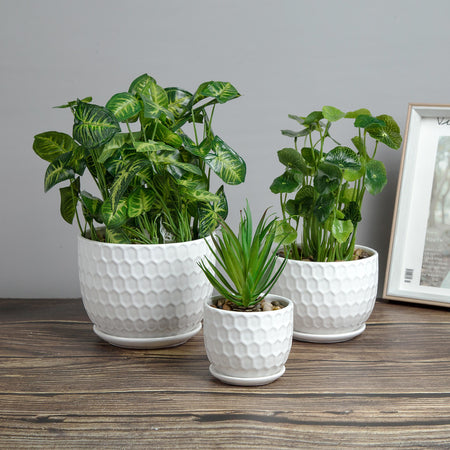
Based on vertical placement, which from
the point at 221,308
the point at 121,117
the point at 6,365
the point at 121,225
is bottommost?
the point at 6,365

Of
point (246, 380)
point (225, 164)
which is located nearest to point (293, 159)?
point (225, 164)

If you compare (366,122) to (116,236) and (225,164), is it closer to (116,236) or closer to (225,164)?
(225,164)

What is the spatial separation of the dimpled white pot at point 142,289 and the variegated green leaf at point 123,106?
0.68 feet

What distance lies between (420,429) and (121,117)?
0.59 metres

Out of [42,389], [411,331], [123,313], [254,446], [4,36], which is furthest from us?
[4,36]

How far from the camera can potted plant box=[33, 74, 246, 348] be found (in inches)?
35.5

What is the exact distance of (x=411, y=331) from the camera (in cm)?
110

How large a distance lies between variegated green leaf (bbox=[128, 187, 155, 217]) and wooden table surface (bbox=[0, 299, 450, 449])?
0.25 m

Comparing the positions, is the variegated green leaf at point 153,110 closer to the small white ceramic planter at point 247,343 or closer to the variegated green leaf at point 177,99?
the variegated green leaf at point 177,99

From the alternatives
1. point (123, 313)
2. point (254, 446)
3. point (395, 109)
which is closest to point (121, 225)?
point (123, 313)

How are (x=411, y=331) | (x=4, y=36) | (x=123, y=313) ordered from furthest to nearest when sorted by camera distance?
(x=4, y=36)
(x=411, y=331)
(x=123, y=313)

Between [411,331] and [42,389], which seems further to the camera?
[411,331]

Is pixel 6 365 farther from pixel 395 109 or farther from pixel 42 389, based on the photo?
pixel 395 109

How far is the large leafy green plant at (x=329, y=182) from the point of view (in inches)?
37.0
